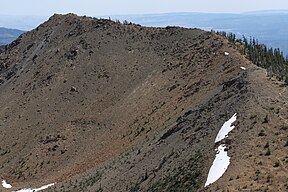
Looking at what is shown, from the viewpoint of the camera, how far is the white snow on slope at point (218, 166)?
81.1 ft

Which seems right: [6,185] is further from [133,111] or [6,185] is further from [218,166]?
[218,166]

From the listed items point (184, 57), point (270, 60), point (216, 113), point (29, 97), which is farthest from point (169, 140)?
point (29, 97)

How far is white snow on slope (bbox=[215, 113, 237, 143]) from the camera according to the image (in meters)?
30.0

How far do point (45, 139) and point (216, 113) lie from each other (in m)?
35.2

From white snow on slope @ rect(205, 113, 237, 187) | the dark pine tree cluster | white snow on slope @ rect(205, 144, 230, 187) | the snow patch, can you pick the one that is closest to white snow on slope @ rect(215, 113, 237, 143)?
white snow on slope @ rect(205, 113, 237, 187)

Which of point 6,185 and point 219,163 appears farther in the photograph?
A: point 6,185

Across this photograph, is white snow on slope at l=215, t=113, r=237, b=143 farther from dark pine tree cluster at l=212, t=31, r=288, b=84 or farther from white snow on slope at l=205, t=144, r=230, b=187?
dark pine tree cluster at l=212, t=31, r=288, b=84

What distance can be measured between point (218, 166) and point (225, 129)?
18.8ft

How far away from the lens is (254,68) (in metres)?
44.6

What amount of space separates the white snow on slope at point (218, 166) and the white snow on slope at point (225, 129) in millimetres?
2258

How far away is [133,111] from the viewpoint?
198 ft

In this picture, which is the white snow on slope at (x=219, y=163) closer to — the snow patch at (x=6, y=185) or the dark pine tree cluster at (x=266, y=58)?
the dark pine tree cluster at (x=266, y=58)

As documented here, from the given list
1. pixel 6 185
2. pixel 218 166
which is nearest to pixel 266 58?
pixel 218 166

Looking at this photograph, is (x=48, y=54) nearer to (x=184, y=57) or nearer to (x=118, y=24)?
(x=118, y=24)
